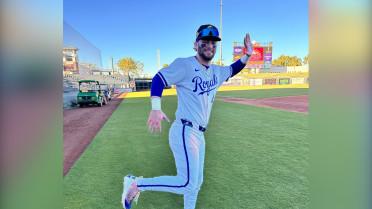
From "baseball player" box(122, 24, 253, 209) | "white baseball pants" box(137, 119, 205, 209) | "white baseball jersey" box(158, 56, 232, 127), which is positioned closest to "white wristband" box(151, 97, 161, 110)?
"baseball player" box(122, 24, 253, 209)

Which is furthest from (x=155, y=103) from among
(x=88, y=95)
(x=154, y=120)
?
(x=88, y=95)

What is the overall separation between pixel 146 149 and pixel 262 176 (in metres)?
2.49

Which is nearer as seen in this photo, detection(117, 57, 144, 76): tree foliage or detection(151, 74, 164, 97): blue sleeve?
detection(151, 74, 164, 97): blue sleeve

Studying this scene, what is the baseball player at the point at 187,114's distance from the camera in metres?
1.88

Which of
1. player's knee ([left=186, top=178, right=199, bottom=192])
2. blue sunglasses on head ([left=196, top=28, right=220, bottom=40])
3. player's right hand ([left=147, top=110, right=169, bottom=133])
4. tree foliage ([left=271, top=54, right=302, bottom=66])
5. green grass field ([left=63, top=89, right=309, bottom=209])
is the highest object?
tree foliage ([left=271, top=54, right=302, bottom=66])

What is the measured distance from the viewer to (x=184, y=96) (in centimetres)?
198

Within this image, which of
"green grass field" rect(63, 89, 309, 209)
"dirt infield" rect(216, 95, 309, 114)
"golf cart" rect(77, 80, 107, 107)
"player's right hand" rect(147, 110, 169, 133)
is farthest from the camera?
"golf cart" rect(77, 80, 107, 107)

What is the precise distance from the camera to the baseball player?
1877 millimetres

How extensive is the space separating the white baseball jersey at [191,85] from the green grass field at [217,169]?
3.80 feet

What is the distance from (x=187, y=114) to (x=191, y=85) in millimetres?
308

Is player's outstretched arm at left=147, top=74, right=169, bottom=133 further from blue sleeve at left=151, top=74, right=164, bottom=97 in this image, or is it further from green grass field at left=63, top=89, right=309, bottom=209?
green grass field at left=63, top=89, right=309, bottom=209

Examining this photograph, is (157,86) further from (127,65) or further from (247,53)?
(127,65)

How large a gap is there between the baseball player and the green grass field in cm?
45

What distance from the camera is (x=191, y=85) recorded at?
1921 millimetres
